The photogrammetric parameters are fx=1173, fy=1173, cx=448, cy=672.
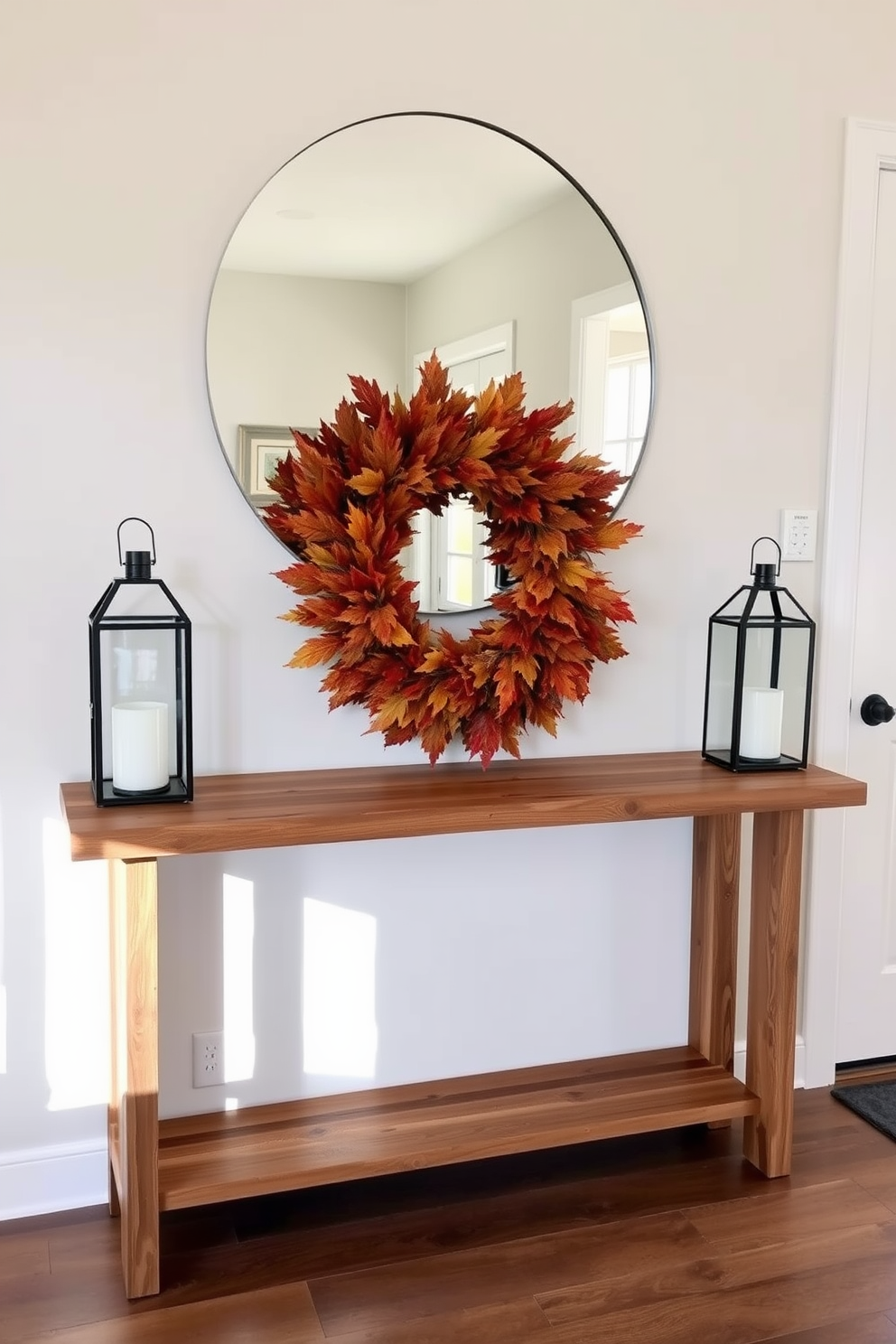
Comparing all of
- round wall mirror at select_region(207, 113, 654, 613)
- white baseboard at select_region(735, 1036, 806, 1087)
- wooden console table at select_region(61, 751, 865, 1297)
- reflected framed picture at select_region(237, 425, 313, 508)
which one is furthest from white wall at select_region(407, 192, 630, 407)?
white baseboard at select_region(735, 1036, 806, 1087)

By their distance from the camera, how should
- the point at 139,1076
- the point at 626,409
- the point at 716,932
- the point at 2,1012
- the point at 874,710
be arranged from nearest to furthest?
the point at 139,1076 → the point at 2,1012 → the point at 626,409 → the point at 716,932 → the point at 874,710

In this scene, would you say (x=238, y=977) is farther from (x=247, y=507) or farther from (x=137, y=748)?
(x=247, y=507)

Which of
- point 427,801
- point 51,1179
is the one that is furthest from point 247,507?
point 51,1179

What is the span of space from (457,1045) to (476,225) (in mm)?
1582

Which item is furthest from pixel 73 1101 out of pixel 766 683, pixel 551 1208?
pixel 766 683

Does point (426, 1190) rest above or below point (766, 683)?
below

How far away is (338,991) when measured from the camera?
226cm

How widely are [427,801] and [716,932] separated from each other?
823 mm

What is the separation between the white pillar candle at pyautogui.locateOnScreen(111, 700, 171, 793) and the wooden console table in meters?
0.06

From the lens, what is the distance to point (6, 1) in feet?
6.15

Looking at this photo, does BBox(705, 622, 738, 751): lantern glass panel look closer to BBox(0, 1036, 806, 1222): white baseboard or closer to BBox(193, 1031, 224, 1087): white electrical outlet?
BBox(193, 1031, 224, 1087): white electrical outlet

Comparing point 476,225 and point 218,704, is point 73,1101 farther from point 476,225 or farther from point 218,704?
point 476,225

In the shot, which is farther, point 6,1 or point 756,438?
point 756,438

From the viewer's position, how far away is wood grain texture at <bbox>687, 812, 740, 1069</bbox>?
2.39 meters
